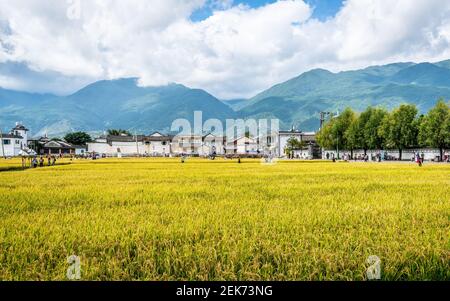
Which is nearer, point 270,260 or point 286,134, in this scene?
point 270,260

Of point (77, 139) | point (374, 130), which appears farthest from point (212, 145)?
point (374, 130)

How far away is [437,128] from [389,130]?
1049 centimetres

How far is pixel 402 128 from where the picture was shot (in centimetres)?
6525

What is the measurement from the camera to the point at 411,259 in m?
3.81

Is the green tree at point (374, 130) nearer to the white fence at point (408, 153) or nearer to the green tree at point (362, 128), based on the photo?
the green tree at point (362, 128)

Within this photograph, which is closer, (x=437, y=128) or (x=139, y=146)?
(x=437, y=128)

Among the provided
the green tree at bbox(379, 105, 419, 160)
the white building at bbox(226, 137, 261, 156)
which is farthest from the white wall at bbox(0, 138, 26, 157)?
the green tree at bbox(379, 105, 419, 160)

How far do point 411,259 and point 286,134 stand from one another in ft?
445

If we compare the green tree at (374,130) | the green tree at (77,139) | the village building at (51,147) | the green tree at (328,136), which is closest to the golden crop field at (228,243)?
the green tree at (374,130)

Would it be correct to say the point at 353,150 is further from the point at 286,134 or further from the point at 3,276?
the point at 3,276

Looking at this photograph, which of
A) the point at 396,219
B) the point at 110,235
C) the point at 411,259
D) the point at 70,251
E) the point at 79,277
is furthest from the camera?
the point at 396,219

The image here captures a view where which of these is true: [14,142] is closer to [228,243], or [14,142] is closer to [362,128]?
[362,128]

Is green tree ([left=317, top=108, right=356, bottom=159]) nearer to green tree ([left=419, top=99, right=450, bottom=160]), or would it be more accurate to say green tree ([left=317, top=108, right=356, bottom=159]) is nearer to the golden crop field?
green tree ([left=419, top=99, right=450, bottom=160])

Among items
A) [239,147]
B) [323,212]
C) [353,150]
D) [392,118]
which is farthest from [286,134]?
[323,212]
